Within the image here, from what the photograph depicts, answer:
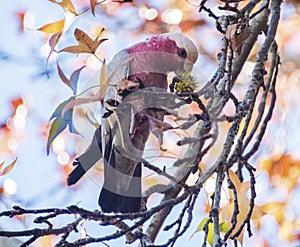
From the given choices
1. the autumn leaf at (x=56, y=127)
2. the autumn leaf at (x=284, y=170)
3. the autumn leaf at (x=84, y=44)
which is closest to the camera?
the autumn leaf at (x=84, y=44)

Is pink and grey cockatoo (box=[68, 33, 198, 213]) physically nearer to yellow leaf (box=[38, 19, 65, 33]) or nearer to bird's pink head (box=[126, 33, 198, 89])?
bird's pink head (box=[126, 33, 198, 89])

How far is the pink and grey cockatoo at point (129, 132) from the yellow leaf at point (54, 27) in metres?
0.11

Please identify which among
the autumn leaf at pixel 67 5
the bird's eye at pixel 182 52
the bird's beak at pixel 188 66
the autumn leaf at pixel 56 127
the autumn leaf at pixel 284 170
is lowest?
the autumn leaf at pixel 56 127

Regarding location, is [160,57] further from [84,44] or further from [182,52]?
[84,44]

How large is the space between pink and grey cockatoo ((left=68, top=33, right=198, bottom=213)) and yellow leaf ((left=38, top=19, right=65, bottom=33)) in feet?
0.35

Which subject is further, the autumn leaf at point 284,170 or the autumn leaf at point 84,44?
the autumn leaf at point 284,170

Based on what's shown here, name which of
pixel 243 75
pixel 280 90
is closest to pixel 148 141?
pixel 243 75

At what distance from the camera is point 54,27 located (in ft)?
3.37

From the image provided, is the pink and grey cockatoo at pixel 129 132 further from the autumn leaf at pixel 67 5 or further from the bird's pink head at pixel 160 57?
the autumn leaf at pixel 67 5

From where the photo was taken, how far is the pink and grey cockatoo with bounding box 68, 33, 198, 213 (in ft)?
3.39

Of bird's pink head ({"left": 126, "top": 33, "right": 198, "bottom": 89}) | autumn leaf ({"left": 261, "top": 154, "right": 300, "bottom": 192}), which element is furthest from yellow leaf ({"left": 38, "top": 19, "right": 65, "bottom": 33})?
autumn leaf ({"left": 261, "top": 154, "right": 300, "bottom": 192})

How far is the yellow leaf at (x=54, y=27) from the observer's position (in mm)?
1021

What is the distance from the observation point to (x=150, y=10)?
2.34m

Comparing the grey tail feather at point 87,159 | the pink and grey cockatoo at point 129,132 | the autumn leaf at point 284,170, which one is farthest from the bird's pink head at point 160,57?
the autumn leaf at point 284,170
